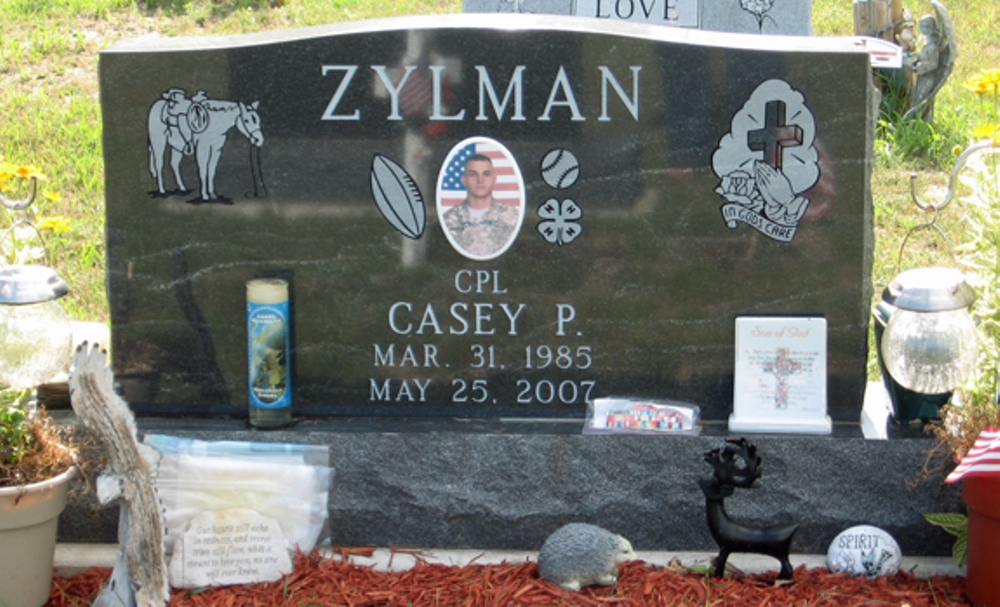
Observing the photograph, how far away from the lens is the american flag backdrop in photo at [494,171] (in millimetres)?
4012

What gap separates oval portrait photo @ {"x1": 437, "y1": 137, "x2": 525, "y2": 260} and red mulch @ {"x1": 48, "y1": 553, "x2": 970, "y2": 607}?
40.0 inches

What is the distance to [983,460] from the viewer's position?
11.2 ft

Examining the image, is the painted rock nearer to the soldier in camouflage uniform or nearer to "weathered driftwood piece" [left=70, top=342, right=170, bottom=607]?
the soldier in camouflage uniform

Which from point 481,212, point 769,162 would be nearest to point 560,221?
point 481,212

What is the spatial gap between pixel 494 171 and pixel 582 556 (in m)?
1.23

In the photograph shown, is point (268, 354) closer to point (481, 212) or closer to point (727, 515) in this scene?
point (481, 212)

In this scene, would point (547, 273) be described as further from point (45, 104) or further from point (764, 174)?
point (45, 104)

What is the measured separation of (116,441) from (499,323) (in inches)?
50.5

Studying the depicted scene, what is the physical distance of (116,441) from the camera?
3.39 meters

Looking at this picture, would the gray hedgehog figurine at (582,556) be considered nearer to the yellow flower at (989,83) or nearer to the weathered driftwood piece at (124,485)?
the weathered driftwood piece at (124,485)

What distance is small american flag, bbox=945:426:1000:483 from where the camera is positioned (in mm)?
3402

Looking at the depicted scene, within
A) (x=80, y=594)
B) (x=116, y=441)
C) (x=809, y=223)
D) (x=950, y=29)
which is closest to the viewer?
(x=116, y=441)

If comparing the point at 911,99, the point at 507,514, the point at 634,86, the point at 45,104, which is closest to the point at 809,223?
the point at 634,86

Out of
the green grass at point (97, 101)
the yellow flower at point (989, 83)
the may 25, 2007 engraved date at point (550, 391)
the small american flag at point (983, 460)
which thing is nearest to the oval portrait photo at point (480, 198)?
the may 25, 2007 engraved date at point (550, 391)
